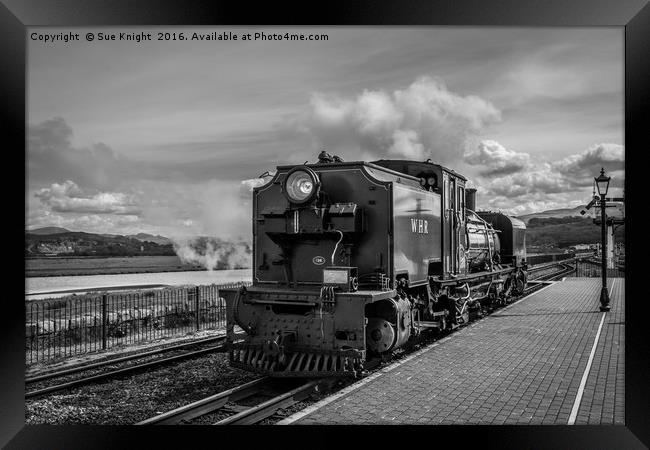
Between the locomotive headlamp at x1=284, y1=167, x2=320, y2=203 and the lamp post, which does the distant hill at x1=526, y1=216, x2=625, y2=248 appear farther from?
the locomotive headlamp at x1=284, y1=167, x2=320, y2=203

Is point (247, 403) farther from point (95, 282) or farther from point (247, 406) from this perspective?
point (95, 282)

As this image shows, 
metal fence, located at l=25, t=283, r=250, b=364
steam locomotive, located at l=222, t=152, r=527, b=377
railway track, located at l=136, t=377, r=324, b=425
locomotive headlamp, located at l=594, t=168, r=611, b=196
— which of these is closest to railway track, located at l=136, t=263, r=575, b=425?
railway track, located at l=136, t=377, r=324, b=425

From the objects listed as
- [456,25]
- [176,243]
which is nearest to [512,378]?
[456,25]

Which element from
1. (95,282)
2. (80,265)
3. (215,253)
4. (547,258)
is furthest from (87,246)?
(547,258)

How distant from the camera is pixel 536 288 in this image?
808 inches

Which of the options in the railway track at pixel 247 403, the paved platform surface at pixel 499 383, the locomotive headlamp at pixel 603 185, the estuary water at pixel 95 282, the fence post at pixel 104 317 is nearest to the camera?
the railway track at pixel 247 403

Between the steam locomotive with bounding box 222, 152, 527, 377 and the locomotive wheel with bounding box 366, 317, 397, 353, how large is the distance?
14 millimetres

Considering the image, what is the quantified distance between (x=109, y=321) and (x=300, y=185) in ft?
20.6

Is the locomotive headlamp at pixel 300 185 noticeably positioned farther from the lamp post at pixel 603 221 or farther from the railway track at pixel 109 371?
the lamp post at pixel 603 221

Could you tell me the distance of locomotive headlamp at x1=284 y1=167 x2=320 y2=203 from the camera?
727 cm

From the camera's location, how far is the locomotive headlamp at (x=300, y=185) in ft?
23.9

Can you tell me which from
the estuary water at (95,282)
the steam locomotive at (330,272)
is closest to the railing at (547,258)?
the estuary water at (95,282)

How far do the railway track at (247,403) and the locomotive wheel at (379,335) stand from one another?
0.89 metres

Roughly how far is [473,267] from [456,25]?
26.3 ft
